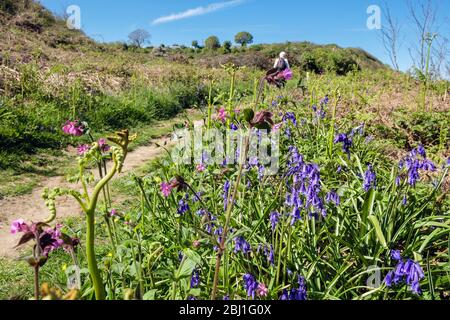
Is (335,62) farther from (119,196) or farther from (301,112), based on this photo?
(119,196)

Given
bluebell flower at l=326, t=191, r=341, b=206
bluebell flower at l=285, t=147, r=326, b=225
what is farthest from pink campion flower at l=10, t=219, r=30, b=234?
bluebell flower at l=326, t=191, r=341, b=206

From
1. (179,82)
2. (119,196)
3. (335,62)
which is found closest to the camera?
(119,196)

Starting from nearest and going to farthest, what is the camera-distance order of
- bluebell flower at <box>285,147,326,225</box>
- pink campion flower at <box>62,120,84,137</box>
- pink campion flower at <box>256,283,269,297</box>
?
pink campion flower at <box>256,283,269,297</box> < bluebell flower at <box>285,147,326,225</box> < pink campion flower at <box>62,120,84,137</box>

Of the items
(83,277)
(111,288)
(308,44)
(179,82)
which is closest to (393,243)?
(111,288)

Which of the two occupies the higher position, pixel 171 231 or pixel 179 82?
pixel 179 82

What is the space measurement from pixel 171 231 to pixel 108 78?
9.79 m

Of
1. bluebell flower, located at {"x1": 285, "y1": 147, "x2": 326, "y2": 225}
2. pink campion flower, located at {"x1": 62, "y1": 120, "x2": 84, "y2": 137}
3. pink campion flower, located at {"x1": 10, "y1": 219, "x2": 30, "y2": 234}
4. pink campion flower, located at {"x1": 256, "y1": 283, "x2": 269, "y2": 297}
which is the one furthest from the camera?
pink campion flower, located at {"x1": 62, "y1": 120, "x2": 84, "y2": 137}

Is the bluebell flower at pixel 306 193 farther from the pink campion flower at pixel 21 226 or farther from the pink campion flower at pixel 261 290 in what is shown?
the pink campion flower at pixel 21 226

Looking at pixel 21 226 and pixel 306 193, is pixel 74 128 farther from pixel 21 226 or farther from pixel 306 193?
pixel 306 193

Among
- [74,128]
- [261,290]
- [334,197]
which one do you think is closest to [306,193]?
[334,197]

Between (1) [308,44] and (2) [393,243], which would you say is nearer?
(2) [393,243]

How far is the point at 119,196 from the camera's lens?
484 cm

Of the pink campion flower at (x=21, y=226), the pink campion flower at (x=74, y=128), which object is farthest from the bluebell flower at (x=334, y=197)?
the pink campion flower at (x=21, y=226)

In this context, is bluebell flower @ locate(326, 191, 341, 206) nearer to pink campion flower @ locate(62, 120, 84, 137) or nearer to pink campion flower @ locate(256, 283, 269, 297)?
pink campion flower @ locate(256, 283, 269, 297)
